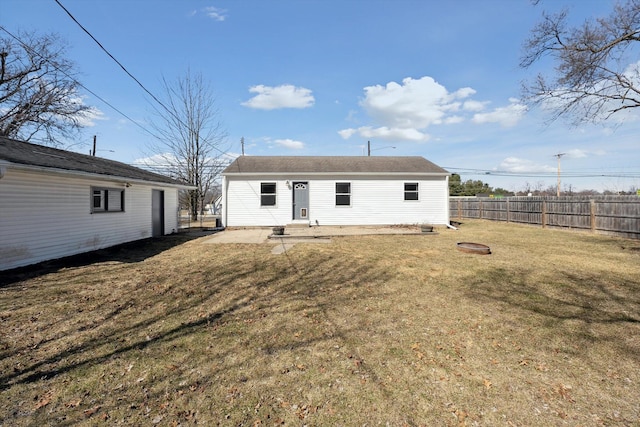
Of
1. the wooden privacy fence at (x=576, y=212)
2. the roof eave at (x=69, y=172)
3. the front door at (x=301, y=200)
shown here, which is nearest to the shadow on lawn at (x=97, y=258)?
the roof eave at (x=69, y=172)

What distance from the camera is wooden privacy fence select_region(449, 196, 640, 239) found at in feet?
38.0

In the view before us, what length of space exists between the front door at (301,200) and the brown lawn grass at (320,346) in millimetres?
8587

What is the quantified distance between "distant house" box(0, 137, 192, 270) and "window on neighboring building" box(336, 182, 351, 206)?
8825mm

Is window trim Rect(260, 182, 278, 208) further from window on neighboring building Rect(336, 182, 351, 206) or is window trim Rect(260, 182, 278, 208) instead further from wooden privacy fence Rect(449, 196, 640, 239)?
wooden privacy fence Rect(449, 196, 640, 239)

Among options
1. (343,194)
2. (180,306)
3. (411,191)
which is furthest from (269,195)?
(180,306)

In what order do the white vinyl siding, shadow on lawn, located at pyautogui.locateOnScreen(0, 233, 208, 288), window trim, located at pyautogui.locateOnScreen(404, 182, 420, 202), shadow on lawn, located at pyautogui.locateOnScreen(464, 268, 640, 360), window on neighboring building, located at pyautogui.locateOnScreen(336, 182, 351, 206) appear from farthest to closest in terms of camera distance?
window trim, located at pyautogui.locateOnScreen(404, 182, 420, 202) → window on neighboring building, located at pyautogui.locateOnScreen(336, 182, 351, 206) → the white vinyl siding → shadow on lawn, located at pyautogui.locateOnScreen(0, 233, 208, 288) → shadow on lawn, located at pyautogui.locateOnScreen(464, 268, 640, 360)

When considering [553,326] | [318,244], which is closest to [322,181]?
[318,244]

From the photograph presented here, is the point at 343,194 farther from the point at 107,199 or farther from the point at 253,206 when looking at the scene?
the point at 107,199

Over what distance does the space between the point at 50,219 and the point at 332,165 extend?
12.2m

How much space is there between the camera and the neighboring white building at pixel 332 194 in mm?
15125

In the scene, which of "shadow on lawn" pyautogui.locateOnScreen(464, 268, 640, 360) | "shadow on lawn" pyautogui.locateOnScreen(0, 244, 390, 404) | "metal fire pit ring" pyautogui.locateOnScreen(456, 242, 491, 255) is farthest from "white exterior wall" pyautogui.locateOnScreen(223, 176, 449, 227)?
"shadow on lawn" pyautogui.locateOnScreen(464, 268, 640, 360)

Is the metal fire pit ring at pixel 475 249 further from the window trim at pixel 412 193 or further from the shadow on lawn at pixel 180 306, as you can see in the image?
the window trim at pixel 412 193

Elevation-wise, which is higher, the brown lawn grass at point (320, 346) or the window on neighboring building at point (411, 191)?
the window on neighboring building at point (411, 191)

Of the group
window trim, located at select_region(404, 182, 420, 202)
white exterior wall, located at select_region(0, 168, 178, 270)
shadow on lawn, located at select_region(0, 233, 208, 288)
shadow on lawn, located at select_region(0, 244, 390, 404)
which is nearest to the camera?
shadow on lawn, located at select_region(0, 244, 390, 404)
